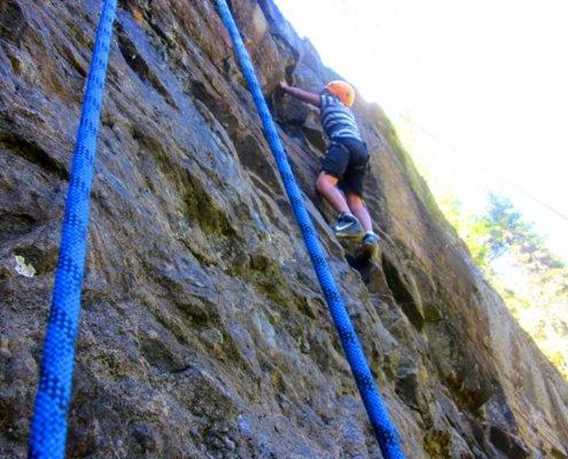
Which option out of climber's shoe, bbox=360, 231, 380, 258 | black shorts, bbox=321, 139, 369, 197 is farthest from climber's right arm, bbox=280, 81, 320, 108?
climber's shoe, bbox=360, 231, 380, 258

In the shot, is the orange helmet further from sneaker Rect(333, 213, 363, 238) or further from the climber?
sneaker Rect(333, 213, 363, 238)

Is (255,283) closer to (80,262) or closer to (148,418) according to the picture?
(148,418)

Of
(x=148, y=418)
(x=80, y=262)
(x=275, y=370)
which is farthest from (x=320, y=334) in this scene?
(x=80, y=262)

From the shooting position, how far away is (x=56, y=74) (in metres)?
2.60

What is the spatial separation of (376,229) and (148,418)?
13.9ft

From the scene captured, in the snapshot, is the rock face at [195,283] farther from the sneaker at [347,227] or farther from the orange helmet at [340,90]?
the orange helmet at [340,90]

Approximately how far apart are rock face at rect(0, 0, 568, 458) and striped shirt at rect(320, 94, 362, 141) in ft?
1.13

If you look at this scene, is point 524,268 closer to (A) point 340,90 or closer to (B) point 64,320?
(A) point 340,90

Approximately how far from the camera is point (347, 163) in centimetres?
531

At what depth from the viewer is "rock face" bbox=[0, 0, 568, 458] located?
5.43 ft

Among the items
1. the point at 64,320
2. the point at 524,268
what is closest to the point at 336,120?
the point at 64,320

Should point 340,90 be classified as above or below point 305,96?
above

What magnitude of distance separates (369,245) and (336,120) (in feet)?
5.01

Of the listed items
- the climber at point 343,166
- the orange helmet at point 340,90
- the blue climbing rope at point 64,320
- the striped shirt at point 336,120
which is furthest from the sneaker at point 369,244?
the blue climbing rope at point 64,320
